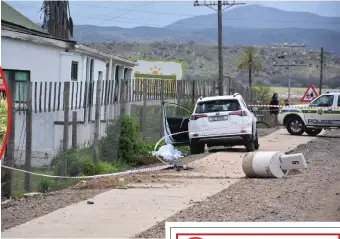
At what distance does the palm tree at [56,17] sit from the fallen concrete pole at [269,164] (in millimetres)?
27502

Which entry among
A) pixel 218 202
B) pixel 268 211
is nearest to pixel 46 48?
pixel 218 202

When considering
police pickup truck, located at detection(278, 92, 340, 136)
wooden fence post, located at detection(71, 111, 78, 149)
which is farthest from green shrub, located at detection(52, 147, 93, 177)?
police pickup truck, located at detection(278, 92, 340, 136)

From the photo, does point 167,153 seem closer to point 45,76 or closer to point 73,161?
point 45,76

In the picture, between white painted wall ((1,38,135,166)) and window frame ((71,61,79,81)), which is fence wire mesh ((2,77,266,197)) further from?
window frame ((71,61,79,81))

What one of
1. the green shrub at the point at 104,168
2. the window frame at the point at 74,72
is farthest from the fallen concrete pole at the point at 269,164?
the window frame at the point at 74,72

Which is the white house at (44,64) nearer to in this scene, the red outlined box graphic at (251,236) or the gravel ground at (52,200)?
the gravel ground at (52,200)

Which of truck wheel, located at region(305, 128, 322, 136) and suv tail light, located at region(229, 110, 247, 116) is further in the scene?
truck wheel, located at region(305, 128, 322, 136)

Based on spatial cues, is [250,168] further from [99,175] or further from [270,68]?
[270,68]

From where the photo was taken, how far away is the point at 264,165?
15.6 m

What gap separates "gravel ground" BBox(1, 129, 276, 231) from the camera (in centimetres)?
1142

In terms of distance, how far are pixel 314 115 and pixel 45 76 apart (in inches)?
502

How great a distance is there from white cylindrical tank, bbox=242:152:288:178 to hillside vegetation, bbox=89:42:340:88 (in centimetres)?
8245

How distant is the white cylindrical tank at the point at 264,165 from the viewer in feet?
51.2

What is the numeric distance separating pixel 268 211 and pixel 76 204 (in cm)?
319
